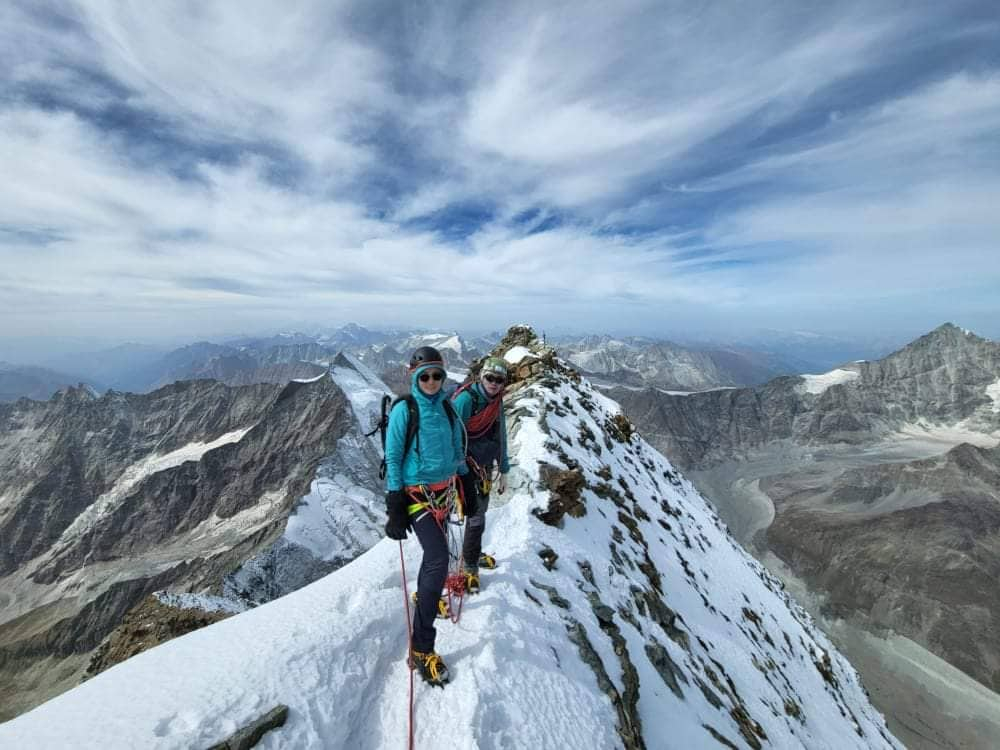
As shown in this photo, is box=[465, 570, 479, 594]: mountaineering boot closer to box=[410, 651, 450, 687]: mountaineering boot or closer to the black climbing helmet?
box=[410, 651, 450, 687]: mountaineering boot

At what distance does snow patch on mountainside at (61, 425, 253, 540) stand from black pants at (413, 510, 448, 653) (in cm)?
16271

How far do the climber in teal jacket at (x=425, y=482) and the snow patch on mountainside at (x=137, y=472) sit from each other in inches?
6402

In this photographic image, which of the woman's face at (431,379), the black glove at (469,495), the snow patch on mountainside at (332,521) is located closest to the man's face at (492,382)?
the black glove at (469,495)

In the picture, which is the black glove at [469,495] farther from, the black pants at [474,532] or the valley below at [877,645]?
the valley below at [877,645]

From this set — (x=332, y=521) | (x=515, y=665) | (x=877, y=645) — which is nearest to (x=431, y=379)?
(x=515, y=665)

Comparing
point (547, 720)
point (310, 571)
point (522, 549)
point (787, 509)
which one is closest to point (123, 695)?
point (547, 720)

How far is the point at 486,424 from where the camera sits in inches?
349

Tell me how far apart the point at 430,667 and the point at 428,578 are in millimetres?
1182

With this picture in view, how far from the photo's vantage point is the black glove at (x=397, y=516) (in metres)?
5.99

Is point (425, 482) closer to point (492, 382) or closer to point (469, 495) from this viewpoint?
point (469, 495)

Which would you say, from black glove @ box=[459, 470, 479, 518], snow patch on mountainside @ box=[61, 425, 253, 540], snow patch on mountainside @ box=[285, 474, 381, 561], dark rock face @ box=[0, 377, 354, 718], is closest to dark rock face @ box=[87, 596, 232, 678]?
black glove @ box=[459, 470, 479, 518]

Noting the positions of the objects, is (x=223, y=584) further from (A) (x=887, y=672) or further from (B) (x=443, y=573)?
(A) (x=887, y=672)

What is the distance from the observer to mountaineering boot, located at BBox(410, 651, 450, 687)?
235 inches

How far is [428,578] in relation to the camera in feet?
20.3
